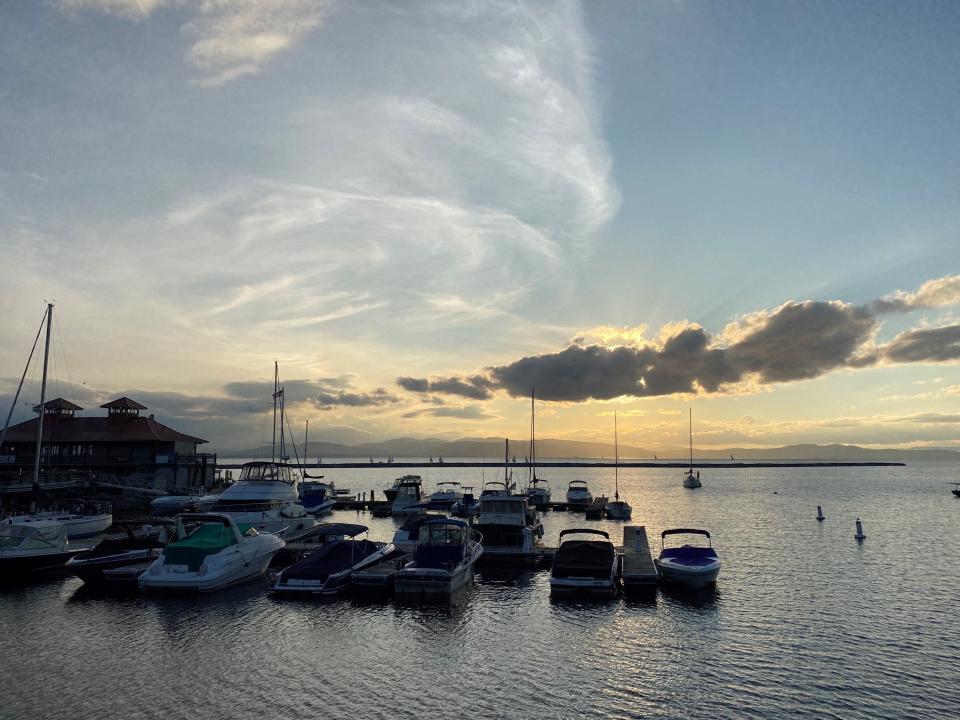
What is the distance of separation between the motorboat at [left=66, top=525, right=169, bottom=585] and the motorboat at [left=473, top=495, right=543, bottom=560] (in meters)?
17.8

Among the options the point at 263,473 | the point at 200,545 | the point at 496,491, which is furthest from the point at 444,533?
the point at 496,491

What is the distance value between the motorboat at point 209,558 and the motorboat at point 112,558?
2786 millimetres

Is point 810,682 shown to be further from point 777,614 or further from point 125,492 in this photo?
point 125,492

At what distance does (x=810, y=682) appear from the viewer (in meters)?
19.9

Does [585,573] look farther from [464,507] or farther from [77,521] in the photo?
[464,507]

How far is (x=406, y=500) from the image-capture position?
7331 cm

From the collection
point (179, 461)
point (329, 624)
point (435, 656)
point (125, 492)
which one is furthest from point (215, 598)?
point (179, 461)

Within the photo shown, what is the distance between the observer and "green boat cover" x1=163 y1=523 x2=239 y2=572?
1171 inches

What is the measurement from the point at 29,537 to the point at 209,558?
36.8 ft

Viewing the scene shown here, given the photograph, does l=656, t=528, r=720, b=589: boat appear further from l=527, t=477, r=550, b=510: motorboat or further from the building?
the building

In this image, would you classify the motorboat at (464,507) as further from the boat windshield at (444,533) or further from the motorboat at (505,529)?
the boat windshield at (444,533)

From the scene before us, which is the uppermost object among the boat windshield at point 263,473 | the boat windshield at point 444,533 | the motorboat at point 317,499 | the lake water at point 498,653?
the boat windshield at point 263,473

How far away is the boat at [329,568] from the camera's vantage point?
29.6 meters

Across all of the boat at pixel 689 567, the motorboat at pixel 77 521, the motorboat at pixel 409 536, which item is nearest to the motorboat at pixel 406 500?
the motorboat at pixel 77 521
